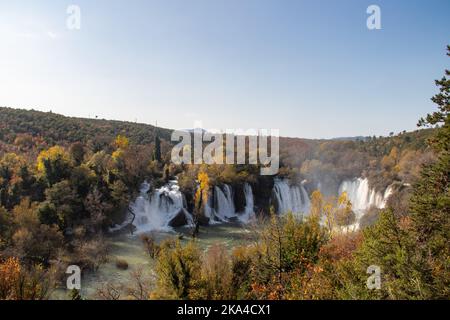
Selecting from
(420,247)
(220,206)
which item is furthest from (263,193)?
(420,247)

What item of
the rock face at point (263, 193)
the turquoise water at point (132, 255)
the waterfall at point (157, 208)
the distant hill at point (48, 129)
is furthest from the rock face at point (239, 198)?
the distant hill at point (48, 129)

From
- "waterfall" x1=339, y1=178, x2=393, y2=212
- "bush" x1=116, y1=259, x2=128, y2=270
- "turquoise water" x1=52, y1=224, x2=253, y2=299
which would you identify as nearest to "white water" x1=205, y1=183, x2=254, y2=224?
"turquoise water" x1=52, y1=224, x2=253, y2=299

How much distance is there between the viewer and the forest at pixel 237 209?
12.7 m

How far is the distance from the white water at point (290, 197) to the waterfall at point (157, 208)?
19.4 metres

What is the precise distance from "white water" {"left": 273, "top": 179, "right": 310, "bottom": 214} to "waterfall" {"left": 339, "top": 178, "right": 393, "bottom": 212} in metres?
8.65

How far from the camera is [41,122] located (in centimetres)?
6656

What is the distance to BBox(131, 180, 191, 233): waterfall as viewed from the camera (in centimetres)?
4122

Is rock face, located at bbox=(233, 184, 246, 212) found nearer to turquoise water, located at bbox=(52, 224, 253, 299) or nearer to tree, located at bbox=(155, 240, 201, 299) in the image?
turquoise water, located at bbox=(52, 224, 253, 299)

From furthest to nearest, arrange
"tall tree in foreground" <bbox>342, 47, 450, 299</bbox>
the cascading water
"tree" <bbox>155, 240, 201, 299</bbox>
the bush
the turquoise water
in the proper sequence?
the cascading water, the bush, the turquoise water, "tree" <bbox>155, 240, 201, 299</bbox>, "tall tree in foreground" <bbox>342, 47, 450, 299</bbox>

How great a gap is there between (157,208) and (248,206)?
16913 millimetres

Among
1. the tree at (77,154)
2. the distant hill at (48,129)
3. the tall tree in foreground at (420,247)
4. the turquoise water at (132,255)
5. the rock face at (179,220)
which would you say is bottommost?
the turquoise water at (132,255)

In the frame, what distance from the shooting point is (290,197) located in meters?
58.5

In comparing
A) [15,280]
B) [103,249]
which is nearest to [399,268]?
[15,280]

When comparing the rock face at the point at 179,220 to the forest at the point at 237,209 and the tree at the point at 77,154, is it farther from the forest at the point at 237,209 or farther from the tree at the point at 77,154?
the tree at the point at 77,154
